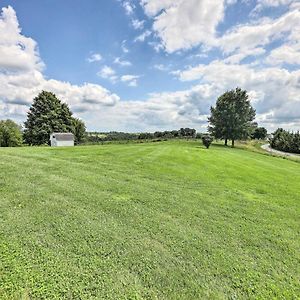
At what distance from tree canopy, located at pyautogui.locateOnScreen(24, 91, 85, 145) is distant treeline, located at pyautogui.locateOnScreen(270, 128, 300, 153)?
61884mm

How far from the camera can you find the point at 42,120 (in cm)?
4653

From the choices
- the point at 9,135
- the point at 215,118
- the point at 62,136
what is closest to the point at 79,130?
the point at 9,135

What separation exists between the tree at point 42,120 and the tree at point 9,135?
9874 mm

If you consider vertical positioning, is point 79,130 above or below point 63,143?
above

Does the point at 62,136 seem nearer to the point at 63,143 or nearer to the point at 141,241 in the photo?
the point at 63,143

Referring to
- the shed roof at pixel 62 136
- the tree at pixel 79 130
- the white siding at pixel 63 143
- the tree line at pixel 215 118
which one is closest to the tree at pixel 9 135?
the tree line at pixel 215 118

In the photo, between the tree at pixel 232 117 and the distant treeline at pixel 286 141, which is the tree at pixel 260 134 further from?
the tree at pixel 232 117

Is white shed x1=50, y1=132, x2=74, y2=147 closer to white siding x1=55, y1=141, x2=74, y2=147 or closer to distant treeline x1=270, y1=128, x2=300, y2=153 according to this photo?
white siding x1=55, y1=141, x2=74, y2=147

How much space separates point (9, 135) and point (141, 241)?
59.5 metres

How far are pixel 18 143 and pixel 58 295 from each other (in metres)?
60.1

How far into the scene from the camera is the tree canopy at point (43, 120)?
152 feet

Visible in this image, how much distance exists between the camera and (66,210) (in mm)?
6000

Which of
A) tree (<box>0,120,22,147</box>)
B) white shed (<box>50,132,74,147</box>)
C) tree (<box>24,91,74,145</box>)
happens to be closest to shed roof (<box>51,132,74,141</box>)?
white shed (<box>50,132,74,147</box>)

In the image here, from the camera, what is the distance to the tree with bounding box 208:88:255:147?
152ft
